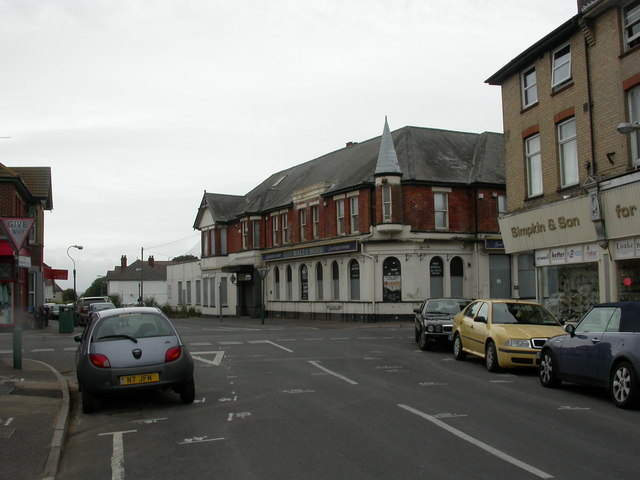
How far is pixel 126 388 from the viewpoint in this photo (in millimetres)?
9812

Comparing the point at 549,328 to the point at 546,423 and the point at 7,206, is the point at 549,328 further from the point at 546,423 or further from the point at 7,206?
the point at 7,206

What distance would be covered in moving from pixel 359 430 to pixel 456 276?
95.1ft

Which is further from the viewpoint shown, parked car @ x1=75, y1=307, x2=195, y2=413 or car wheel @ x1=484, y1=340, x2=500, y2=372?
car wheel @ x1=484, y1=340, x2=500, y2=372

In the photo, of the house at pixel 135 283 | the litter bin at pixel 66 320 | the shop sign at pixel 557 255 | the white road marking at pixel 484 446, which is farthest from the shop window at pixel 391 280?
the house at pixel 135 283

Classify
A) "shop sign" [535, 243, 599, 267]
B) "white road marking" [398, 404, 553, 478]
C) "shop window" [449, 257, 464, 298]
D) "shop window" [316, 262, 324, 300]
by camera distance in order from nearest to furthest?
"white road marking" [398, 404, 553, 478] → "shop sign" [535, 243, 599, 267] → "shop window" [449, 257, 464, 298] → "shop window" [316, 262, 324, 300]

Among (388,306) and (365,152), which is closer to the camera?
(388,306)

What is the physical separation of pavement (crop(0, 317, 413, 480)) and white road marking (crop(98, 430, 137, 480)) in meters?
0.57

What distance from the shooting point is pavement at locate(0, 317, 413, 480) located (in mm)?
6918

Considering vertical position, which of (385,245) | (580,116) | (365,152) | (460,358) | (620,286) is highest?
(365,152)

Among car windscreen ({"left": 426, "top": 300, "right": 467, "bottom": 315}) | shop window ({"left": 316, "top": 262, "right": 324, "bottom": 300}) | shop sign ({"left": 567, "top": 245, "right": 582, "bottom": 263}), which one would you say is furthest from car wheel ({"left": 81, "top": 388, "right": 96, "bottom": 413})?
shop window ({"left": 316, "top": 262, "right": 324, "bottom": 300})

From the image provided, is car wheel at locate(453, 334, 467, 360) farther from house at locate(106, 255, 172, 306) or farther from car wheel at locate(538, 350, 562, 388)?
house at locate(106, 255, 172, 306)

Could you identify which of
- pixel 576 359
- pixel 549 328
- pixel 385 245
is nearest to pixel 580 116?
pixel 549 328

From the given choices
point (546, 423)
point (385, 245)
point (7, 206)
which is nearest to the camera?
point (546, 423)

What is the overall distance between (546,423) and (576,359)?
106 inches
